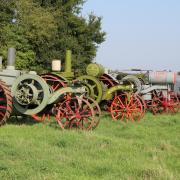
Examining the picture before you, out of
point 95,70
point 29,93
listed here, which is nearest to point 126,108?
point 95,70

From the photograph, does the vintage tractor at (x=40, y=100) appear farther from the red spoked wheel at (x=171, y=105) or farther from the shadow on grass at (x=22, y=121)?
the red spoked wheel at (x=171, y=105)

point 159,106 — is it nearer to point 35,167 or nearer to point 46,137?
point 46,137

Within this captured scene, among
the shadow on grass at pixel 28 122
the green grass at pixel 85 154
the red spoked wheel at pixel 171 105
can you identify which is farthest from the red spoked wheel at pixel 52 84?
the red spoked wheel at pixel 171 105

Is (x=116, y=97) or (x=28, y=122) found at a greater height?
(x=116, y=97)

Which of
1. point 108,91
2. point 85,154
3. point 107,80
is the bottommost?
point 85,154

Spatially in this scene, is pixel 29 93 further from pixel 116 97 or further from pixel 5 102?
pixel 116 97

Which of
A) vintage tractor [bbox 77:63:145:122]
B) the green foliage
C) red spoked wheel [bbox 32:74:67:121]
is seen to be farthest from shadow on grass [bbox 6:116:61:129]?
the green foliage

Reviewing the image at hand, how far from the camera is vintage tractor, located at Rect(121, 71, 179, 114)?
48.6 feet

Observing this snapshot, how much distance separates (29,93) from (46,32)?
22175mm

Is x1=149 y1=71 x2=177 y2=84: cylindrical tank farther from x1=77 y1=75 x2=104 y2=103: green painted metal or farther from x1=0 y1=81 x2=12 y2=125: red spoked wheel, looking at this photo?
x1=0 y1=81 x2=12 y2=125: red spoked wheel

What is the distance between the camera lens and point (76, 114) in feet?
31.0

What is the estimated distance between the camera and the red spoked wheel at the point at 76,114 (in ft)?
31.0

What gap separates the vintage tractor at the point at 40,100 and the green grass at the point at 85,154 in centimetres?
32

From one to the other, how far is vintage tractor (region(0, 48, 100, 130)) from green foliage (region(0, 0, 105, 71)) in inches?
631
